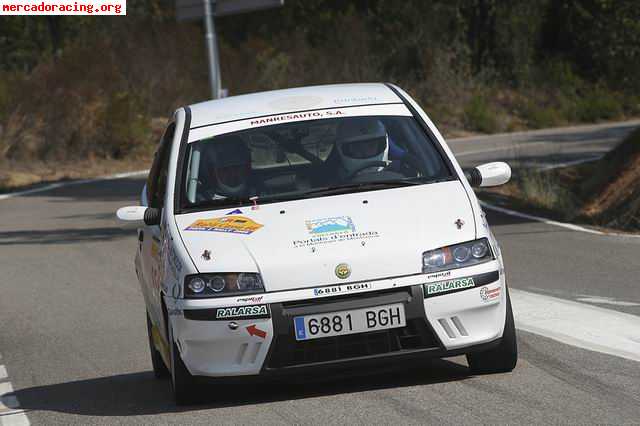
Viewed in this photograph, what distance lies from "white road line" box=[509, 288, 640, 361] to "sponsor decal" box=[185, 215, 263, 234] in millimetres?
2163

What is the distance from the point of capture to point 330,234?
6.69 metres

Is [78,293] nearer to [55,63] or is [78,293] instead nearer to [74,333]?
[74,333]

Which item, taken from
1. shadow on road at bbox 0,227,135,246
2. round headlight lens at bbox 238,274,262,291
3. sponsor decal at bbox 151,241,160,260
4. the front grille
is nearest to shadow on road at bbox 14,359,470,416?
the front grille

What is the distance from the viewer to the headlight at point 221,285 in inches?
255

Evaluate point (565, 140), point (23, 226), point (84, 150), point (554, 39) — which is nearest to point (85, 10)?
point (23, 226)

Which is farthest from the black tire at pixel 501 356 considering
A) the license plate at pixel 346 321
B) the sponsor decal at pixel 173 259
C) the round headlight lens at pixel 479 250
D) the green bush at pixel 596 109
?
the green bush at pixel 596 109

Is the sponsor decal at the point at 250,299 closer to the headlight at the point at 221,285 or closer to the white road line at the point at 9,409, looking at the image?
the headlight at the point at 221,285

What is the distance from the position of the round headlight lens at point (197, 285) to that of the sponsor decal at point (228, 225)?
39 cm

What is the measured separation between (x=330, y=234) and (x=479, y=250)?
0.75m

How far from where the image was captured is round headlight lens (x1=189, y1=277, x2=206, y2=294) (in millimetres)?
6578

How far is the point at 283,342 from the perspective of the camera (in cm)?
644

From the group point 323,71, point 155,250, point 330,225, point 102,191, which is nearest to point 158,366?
point 155,250

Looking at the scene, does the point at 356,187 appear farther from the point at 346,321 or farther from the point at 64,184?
the point at 64,184

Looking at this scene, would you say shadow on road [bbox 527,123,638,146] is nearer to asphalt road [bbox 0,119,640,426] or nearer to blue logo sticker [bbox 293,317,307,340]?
asphalt road [bbox 0,119,640,426]
